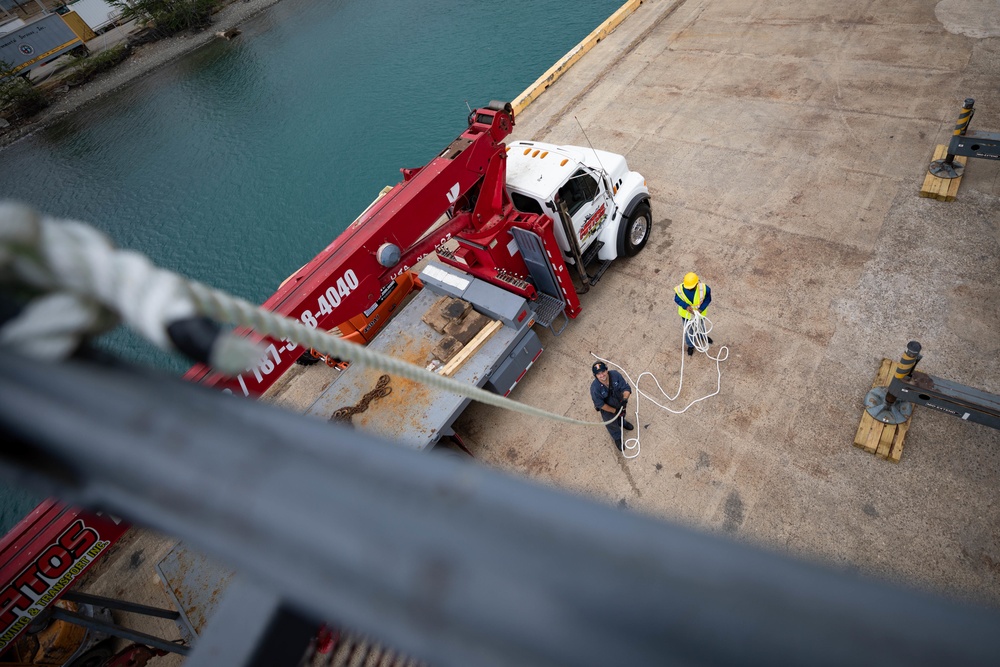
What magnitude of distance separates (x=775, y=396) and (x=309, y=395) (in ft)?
24.6

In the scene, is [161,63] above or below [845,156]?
above

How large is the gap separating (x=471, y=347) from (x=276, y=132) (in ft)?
64.3

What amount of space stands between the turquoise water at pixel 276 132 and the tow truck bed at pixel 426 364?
8.16 m

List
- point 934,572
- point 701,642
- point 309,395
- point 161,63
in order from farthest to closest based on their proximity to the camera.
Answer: point 161,63 < point 309,395 < point 934,572 < point 701,642

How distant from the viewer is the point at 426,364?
694 centimetres

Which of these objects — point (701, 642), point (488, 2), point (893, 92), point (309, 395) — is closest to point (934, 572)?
point (701, 642)

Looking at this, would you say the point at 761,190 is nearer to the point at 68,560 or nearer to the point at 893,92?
the point at 893,92

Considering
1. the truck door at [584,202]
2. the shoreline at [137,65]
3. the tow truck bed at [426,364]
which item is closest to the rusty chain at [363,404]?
the tow truck bed at [426,364]

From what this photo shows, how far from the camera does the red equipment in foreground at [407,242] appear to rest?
16.5ft

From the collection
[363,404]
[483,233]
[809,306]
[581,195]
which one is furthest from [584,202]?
[363,404]

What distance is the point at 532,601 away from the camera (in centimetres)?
62

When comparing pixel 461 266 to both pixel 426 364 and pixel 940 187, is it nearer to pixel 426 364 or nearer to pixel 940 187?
pixel 426 364

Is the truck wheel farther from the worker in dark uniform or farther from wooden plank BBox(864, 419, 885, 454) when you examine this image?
wooden plank BBox(864, 419, 885, 454)

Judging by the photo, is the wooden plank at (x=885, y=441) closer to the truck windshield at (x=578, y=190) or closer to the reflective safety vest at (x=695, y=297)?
the reflective safety vest at (x=695, y=297)
